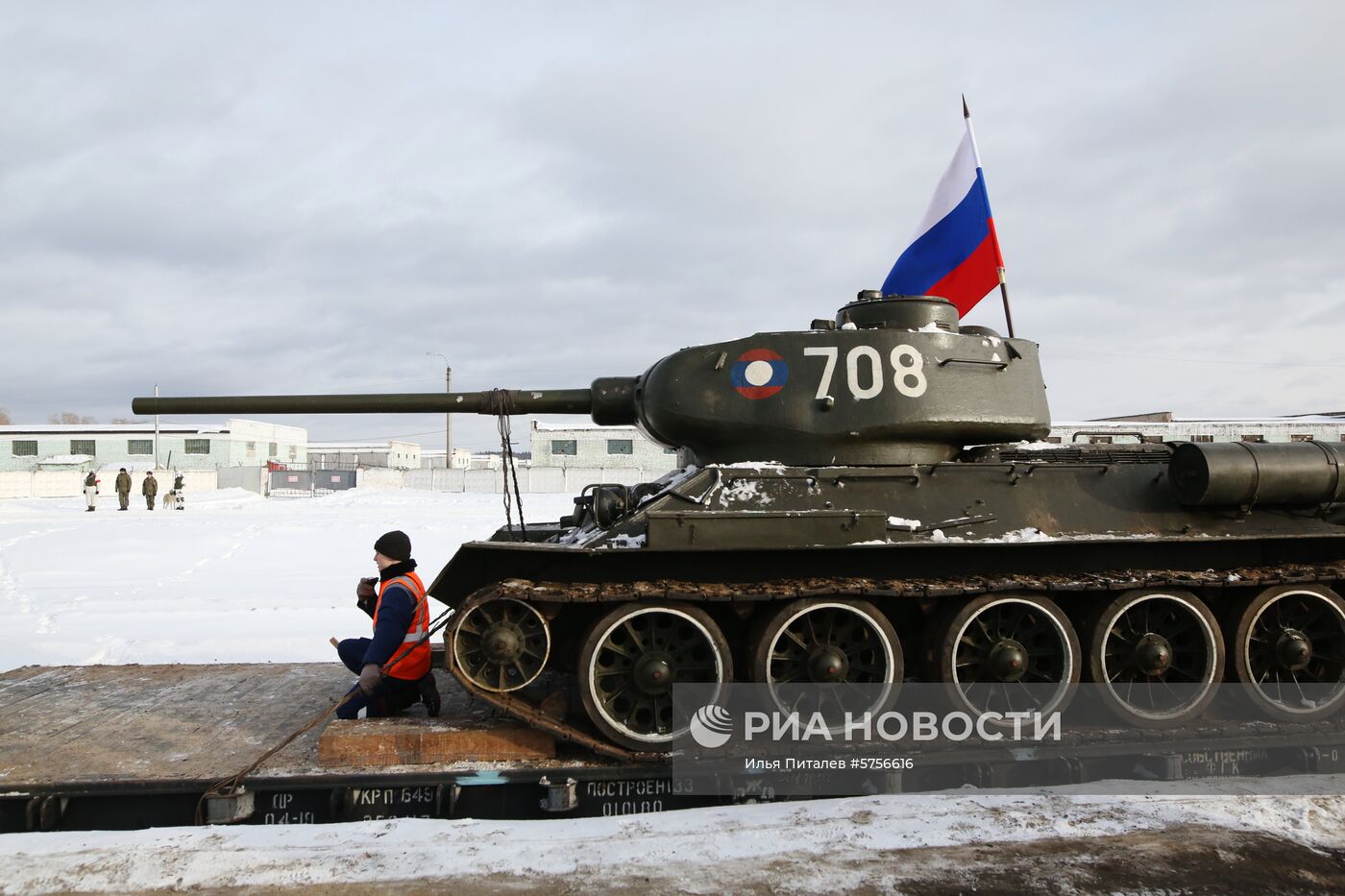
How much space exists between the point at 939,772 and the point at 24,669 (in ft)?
29.1

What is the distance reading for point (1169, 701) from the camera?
7004 mm

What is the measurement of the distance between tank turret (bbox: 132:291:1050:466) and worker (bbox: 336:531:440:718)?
242 cm

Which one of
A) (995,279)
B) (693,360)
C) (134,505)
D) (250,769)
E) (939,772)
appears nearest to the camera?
(250,769)

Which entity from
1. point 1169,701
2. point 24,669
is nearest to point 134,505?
point 24,669

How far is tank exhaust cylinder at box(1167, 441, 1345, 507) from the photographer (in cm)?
672

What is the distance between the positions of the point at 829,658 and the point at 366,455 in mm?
Result: 88965

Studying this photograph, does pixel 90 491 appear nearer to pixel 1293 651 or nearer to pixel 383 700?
pixel 383 700

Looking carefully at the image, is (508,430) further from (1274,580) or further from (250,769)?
(1274,580)

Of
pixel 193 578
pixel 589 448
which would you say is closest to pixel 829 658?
pixel 193 578

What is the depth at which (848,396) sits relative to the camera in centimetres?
725

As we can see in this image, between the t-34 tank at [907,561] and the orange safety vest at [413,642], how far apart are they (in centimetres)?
23

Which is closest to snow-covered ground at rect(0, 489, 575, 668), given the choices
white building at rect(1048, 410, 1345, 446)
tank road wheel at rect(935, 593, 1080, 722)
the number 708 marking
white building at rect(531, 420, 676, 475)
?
the number 708 marking

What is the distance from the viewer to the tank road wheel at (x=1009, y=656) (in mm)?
6602

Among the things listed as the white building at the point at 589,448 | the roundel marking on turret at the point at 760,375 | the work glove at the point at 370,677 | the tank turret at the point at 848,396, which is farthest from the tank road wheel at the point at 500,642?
the white building at the point at 589,448
